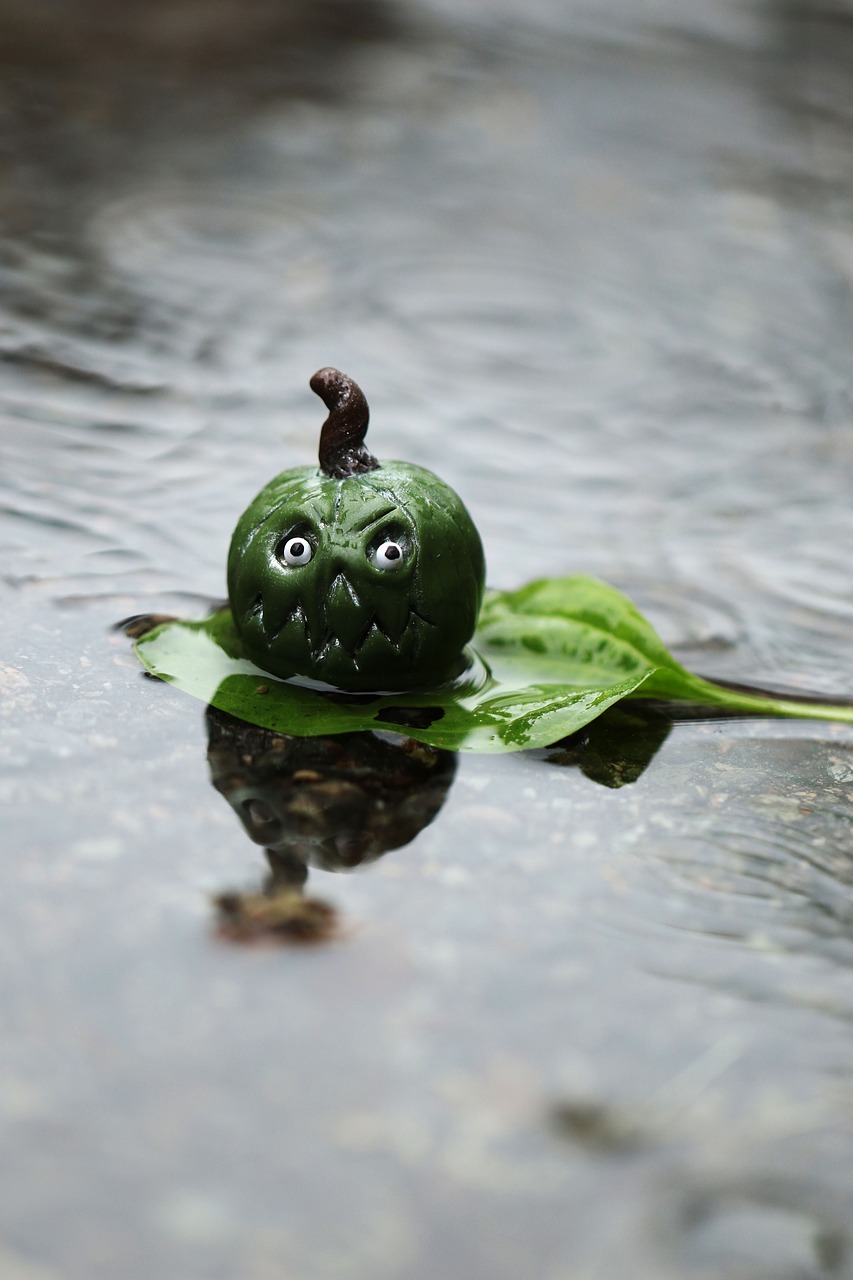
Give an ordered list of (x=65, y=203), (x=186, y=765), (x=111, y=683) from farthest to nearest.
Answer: (x=65, y=203)
(x=111, y=683)
(x=186, y=765)

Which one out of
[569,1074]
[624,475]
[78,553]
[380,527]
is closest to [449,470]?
[624,475]

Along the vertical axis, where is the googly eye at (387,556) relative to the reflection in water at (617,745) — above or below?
above

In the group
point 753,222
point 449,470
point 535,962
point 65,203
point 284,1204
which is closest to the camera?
point 284,1204

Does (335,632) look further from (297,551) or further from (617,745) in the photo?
(617,745)

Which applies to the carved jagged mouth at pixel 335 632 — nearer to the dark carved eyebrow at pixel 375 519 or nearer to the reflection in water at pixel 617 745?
the dark carved eyebrow at pixel 375 519

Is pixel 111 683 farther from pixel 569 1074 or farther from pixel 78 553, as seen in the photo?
pixel 569 1074

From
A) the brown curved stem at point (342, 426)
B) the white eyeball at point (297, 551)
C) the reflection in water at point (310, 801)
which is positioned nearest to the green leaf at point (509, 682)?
the reflection in water at point (310, 801)

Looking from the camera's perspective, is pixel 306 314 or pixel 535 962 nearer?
pixel 535 962

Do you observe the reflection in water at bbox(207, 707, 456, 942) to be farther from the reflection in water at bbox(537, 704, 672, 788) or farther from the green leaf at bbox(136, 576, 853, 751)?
the reflection in water at bbox(537, 704, 672, 788)

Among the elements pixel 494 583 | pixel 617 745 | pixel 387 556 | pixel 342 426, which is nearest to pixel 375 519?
pixel 387 556
